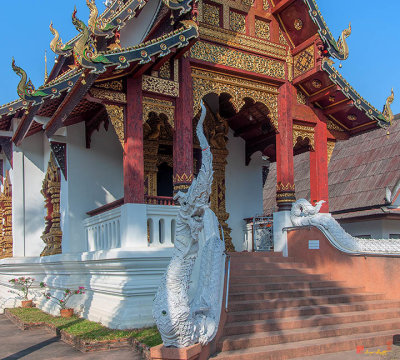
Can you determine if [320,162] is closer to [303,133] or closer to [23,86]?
[303,133]

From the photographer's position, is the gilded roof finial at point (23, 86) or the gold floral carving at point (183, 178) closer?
the gilded roof finial at point (23, 86)

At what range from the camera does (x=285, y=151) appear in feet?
30.0

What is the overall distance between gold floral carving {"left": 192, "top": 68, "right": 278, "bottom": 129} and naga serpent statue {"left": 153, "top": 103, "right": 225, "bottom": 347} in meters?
2.95

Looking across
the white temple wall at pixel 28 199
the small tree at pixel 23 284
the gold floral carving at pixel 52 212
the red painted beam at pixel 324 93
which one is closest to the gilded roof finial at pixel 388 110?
the red painted beam at pixel 324 93

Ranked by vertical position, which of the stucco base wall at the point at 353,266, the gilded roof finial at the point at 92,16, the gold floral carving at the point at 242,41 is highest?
the gold floral carving at the point at 242,41

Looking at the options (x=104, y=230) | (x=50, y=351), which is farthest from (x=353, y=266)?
(x=50, y=351)

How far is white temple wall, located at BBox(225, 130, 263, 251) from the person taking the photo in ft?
36.2

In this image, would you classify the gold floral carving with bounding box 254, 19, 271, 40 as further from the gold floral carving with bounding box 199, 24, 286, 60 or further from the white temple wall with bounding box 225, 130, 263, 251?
the white temple wall with bounding box 225, 130, 263, 251

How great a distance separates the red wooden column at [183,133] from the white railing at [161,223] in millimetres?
443

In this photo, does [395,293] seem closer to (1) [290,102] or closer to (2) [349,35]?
(1) [290,102]

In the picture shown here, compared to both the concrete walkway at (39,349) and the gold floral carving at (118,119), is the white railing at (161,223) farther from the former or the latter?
the concrete walkway at (39,349)

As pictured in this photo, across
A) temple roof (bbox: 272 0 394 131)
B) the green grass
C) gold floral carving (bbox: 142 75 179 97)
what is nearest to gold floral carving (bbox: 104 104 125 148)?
gold floral carving (bbox: 142 75 179 97)

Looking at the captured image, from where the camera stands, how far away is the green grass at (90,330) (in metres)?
5.93

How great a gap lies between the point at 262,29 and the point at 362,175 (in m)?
6.95
